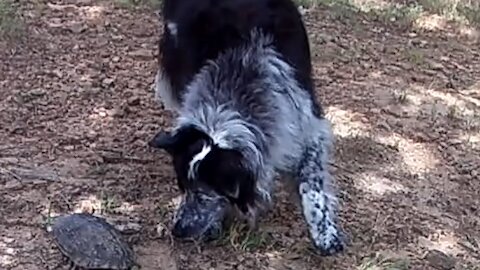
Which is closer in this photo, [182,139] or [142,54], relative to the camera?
[182,139]

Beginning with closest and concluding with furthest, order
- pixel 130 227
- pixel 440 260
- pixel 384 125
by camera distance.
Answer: pixel 130 227
pixel 440 260
pixel 384 125

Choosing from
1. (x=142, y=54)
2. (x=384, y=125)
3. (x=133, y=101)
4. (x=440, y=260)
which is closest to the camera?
(x=440, y=260)

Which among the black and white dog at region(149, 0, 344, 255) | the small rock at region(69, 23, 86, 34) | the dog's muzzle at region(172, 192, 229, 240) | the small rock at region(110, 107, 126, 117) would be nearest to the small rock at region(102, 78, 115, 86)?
the small rock at region(110, 107, 126, 117)

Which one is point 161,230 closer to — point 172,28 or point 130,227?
point 130,227

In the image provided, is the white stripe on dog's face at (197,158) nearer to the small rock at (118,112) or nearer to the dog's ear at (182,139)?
the dog's ear at (182,139)

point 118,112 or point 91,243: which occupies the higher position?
point 91,243

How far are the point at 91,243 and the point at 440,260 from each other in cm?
162

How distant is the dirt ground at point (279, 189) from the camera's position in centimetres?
438

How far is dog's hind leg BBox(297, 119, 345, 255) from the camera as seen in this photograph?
4445mm

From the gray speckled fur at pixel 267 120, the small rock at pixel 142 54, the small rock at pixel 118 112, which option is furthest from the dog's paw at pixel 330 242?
the small rock at pixel 142 54

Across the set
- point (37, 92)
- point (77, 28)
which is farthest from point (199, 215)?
point (77, 28)

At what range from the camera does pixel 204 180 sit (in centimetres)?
410

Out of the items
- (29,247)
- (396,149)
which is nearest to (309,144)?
(396,149)

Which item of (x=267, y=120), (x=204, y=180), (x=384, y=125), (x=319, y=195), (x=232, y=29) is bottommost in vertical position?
(x=384, y=125)
